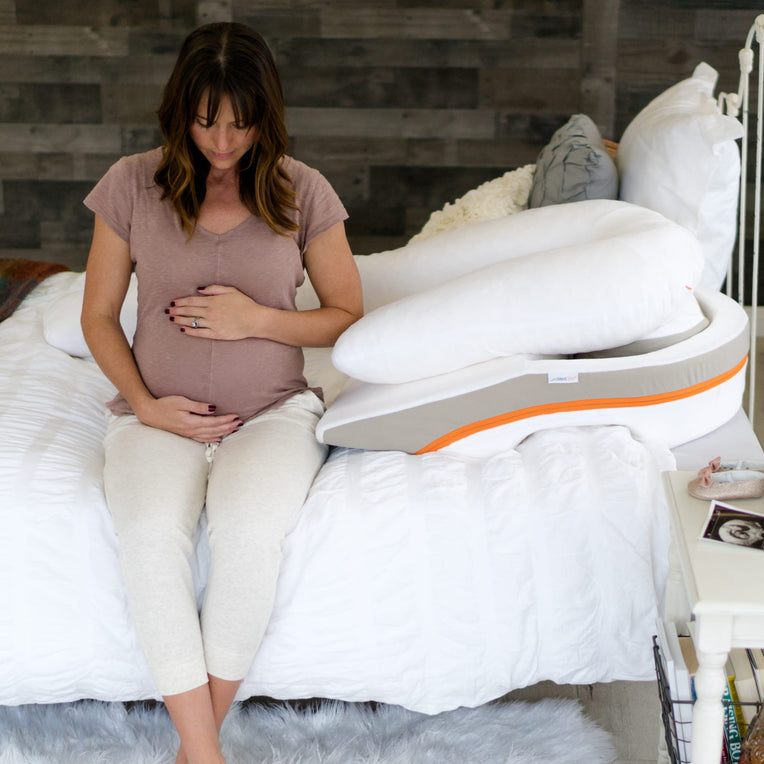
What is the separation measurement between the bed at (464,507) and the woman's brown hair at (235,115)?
283 millimetres

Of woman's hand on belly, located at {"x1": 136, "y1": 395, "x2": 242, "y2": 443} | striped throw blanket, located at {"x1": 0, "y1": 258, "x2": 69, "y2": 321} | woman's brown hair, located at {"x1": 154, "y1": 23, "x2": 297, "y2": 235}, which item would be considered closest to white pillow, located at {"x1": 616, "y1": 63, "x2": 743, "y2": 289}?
woman's brown hair, located at {"x1": 154, "y1": 23, "x2": 297, "y2": 235}

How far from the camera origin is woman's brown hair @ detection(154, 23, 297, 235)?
1461 mm

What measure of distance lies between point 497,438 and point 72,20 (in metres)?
3.08

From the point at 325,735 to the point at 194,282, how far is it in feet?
2.60

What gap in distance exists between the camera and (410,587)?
1398 mm

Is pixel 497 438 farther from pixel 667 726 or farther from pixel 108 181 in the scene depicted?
pixel 108 181

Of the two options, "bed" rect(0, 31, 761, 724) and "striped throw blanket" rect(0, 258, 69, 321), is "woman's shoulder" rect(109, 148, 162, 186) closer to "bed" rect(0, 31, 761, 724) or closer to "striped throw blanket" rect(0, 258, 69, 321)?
"bed" rect(0, 31, 761, 724)

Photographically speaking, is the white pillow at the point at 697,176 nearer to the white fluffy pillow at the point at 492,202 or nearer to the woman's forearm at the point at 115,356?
the white fluffy pillow at the point at 492,202

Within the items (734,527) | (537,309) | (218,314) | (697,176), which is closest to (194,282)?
(218,314)

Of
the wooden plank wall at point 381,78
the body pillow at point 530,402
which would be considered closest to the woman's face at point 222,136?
the body pillow at point 530,402

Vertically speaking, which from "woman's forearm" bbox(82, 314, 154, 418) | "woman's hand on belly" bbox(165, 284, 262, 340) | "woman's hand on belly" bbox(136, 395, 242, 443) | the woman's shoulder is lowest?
"woman's hand on belly" bbox(136, 395, 242, 443)

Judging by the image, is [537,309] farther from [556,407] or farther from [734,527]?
[734,527]

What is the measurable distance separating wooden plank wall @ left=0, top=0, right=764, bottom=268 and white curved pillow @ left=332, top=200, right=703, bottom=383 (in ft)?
7.63

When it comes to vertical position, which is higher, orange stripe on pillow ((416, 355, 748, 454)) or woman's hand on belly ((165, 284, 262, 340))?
woman's hand on belly ((165, 284, 262, 340))
